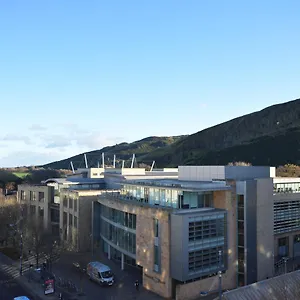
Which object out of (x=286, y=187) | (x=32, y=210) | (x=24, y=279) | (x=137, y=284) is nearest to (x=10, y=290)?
(x=24, y=279)

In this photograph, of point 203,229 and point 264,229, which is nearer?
point 203,229

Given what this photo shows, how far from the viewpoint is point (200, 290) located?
3881 cm

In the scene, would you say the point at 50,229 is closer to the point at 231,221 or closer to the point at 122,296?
the point at 122,296

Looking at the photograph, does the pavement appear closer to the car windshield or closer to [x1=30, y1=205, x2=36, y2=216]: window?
the car windshield

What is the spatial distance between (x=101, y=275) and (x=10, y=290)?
1070 cm

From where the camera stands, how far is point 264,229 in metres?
44.3

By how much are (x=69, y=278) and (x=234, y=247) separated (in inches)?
846

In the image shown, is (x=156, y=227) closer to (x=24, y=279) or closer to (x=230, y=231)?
(x=230, y=231)

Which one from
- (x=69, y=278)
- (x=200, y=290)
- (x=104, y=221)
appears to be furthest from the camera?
(x=104, y=221)

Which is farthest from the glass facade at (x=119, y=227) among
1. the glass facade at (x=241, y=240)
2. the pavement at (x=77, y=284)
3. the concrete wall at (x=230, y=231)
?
the glass facade at (x=241, y=240)

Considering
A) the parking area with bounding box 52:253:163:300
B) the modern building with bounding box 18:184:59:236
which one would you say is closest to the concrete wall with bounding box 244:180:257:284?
the parking area with bounding box 52:253:163:300

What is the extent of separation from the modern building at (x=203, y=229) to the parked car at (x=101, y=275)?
12.2 ft

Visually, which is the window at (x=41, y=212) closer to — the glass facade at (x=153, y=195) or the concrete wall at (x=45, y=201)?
the concrete wall at (x=45, y=201)

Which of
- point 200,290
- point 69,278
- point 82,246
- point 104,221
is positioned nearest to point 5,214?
point 82,246
